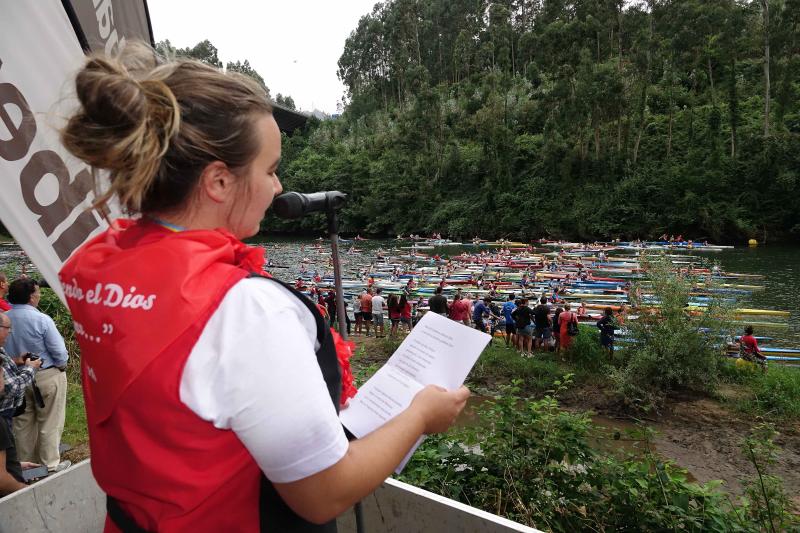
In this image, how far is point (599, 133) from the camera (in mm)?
40531

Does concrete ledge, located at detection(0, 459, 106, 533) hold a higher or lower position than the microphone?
lower

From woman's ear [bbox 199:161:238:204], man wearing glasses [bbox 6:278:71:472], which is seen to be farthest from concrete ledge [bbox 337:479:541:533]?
man wearing glasses [bbox 6:278:71:472]

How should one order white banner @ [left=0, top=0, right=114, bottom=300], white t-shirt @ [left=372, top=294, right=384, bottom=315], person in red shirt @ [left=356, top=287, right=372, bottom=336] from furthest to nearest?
person in red shirt @ [left=356, top=287, right=372, bottom=336], white t-shirt @ [left=372, top=294, right=384, bottom=315], white banner @ [left=0, top=0, right=114, bottom=300]

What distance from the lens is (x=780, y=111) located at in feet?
111

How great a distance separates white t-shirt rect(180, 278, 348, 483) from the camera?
28.4 inches

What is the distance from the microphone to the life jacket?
55cm

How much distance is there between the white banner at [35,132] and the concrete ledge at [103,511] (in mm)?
813

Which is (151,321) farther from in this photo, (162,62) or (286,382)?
(162,62)

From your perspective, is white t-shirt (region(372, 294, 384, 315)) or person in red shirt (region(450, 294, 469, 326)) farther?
white t-shirt (region(372, 294, 384, 315))

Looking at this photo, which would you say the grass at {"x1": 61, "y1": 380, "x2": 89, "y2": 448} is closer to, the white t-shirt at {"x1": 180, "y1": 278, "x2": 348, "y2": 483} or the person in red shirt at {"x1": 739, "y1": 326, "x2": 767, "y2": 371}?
the white t-shirt at {"x1": 180, "y1": 278, "x2": 348, "y2": 483}

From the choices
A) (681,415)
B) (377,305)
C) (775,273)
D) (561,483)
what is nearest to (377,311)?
(377,305)

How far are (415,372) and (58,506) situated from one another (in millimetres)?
1799

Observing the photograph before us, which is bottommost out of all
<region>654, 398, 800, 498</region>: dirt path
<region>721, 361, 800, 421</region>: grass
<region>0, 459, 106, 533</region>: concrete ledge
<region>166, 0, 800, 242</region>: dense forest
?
<region>654, 398, 800, 498</region>: dirt path

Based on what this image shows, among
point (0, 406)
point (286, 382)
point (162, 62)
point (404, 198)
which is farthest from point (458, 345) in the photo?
point (404, 198)
